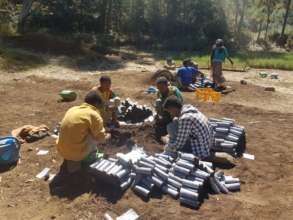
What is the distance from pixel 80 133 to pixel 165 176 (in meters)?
1.39

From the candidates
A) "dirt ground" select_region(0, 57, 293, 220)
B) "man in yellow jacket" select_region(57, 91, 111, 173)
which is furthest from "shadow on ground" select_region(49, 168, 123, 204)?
"man in yellow jacket" select_region(57, 91, 111, 173)

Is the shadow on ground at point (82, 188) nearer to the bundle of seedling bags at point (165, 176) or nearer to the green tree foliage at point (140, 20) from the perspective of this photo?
the bundle of seedling bags at point (165, 176)

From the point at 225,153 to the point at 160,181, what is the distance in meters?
1.79

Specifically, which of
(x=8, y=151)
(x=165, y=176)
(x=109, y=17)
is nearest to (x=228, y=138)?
(x=165, y=176)

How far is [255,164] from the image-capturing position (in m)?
7.14

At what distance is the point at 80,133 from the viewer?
604 centimetres

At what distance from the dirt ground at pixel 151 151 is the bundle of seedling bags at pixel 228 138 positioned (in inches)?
9.8

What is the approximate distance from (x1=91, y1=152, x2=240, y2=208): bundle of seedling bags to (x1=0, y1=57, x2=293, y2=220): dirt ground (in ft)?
0.43

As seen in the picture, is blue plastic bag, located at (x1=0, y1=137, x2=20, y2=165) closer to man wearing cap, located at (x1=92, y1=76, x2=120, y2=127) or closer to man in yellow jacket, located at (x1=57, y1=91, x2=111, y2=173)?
man in yellow jacket, located at (x1=57, y1=91, x2=111, y2=173)

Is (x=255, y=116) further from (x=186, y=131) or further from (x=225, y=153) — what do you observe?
(x=186, y=131)

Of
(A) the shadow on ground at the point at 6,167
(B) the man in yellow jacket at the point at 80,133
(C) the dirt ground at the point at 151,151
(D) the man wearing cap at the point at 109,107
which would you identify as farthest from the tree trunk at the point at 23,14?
(B) the man in yellow jacket at the point at 80,133

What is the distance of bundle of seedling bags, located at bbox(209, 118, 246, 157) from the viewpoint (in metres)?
7.35

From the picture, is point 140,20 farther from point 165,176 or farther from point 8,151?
point 165,176

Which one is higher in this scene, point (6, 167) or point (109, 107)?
point (109, 107)
